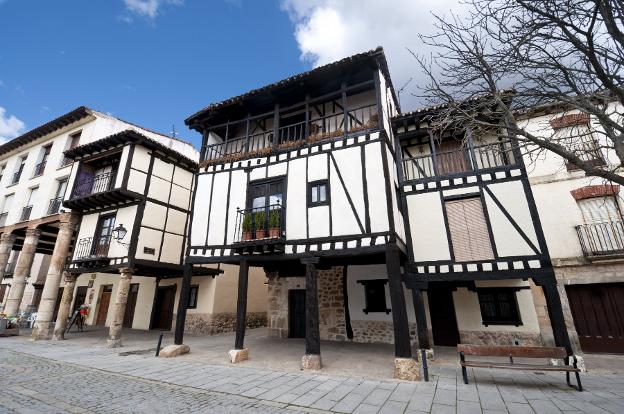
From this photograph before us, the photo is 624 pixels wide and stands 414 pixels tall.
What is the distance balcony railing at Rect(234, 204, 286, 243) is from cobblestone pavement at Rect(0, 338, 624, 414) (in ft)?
11.3

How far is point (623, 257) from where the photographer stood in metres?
8.39

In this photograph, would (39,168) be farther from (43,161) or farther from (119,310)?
(119,310)

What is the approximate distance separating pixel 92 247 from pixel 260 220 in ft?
28.8

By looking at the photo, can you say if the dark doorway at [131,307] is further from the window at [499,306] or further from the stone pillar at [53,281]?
the window at [499,306]

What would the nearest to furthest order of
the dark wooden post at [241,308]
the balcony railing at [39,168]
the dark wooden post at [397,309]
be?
the dark wooden post at [397,309] → the dark wooden post at [241,308] → the balcony railing at [39,168]

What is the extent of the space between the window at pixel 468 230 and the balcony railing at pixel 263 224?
4987 mm

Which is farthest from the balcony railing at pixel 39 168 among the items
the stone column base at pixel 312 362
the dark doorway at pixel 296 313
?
the stone column base at pixel 312 362

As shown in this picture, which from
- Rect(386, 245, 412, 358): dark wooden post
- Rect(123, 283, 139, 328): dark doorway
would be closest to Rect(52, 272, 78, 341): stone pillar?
Rect(123, 283, 139, 328): dark doorway

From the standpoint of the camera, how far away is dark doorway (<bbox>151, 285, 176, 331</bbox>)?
1438 centimetres

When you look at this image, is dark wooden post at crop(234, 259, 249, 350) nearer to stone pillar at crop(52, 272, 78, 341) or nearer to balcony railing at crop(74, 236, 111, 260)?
balcony railing at crop(74, 236, 111, 260)

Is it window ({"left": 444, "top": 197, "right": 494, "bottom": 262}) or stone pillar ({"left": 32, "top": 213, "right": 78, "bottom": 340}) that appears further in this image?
stone pillar ({"left": 32, "top": 213, "right": 78, "bottom": 340})

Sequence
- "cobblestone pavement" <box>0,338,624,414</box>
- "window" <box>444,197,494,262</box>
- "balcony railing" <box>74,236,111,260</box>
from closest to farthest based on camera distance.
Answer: "cobblestone pavement" <box>0,338,624,414</box>
"window" <box>444,197,494,262</box>
"balcony railing" <box>74,236,111,260</box>

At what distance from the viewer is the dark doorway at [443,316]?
948cm

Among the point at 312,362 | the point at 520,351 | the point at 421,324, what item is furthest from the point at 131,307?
the point at 520,351
